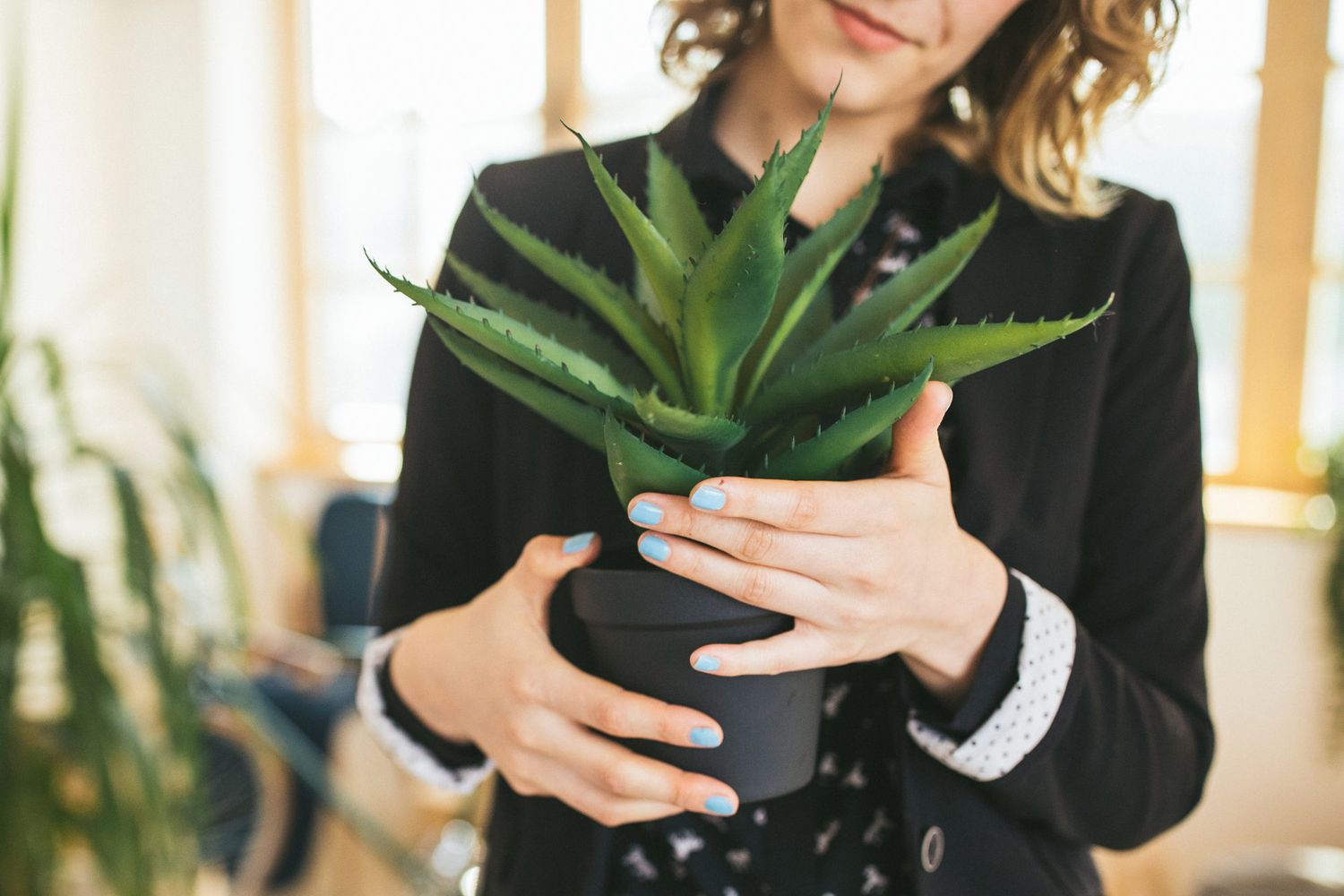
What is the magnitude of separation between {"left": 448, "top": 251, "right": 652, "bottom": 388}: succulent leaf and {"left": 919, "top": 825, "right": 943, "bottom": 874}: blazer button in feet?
1.11

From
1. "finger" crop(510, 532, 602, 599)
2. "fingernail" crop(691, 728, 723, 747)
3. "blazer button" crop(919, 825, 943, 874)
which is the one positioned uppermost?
"finger" crop(510, 532, 602, 599)

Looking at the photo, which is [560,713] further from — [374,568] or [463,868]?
[374,568]

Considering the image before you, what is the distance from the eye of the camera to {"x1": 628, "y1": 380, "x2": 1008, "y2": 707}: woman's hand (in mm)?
390

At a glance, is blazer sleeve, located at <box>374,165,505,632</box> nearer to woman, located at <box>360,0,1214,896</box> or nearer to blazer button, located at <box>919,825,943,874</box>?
woman, located at <box>360,0,1214,896</box>

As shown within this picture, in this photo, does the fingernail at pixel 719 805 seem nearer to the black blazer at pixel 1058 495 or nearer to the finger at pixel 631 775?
the finger at pixel 631 775

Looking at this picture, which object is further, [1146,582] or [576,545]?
[1146,582]

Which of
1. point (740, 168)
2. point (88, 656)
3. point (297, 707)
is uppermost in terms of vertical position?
point (740, 168)

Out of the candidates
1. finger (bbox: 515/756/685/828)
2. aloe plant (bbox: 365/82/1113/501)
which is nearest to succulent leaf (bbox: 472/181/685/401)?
aloe plant (bbox: 365/82/1113/501)

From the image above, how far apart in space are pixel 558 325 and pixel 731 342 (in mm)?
108

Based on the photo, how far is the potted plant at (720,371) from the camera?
1.22 feet

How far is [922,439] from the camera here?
0.42 m

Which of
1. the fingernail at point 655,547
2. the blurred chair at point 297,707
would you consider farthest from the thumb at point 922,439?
the blurred chair at point 297,707

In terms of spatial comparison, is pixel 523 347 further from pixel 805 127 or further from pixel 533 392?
pixel 805 127

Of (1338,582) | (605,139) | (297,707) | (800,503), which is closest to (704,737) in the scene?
(800,503)
